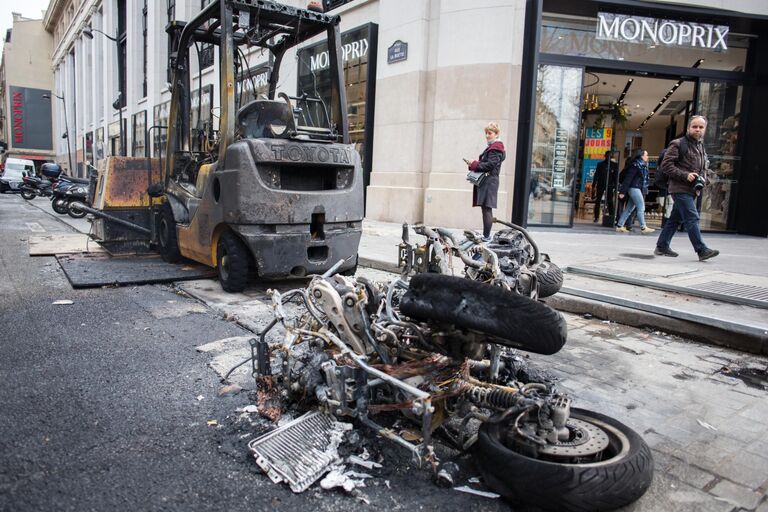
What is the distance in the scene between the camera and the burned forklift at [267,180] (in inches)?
215

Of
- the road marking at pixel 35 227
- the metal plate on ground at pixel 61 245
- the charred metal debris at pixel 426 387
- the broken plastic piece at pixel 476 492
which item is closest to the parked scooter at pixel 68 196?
the road marking at pixel 35 227

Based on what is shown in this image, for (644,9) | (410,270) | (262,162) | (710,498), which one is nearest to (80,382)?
(410,270)

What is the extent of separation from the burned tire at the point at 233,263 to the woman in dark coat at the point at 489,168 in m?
3.96

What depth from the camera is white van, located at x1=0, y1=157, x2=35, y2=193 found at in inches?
1171

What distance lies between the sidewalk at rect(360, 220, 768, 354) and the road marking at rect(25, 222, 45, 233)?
24.9ft

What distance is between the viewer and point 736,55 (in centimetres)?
1255

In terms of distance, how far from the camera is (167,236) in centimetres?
753

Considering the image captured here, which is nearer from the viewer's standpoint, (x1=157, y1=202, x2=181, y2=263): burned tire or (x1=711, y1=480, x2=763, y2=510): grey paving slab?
(x1=711, y1=480, x2=763, y2=510): grey paving slab

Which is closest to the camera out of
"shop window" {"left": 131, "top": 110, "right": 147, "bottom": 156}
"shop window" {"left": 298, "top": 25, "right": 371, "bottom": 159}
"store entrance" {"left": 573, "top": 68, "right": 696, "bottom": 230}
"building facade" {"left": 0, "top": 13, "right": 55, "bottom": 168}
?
"shop window" {"left": 298, "top": 25, "right": 371, "bottom": 159}

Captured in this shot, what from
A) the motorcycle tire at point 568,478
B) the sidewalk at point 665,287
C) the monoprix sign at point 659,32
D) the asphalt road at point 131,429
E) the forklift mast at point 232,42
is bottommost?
the asphalt road at point 131,429

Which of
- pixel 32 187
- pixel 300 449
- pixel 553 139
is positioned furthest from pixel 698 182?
pixel 32 187

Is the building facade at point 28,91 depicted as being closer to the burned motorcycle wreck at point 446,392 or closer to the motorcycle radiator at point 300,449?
the burned motorcycle wreck at point 446,392

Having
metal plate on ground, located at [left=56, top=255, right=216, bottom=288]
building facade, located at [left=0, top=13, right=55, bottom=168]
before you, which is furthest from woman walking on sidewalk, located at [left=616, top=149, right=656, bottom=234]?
building facade, located at [left=0, top=13, right=55, bottom=168]

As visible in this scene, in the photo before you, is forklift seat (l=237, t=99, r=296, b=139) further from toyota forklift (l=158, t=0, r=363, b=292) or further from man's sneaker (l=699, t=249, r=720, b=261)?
man's sneaker (l=699, t=249, r=720, b=261)
